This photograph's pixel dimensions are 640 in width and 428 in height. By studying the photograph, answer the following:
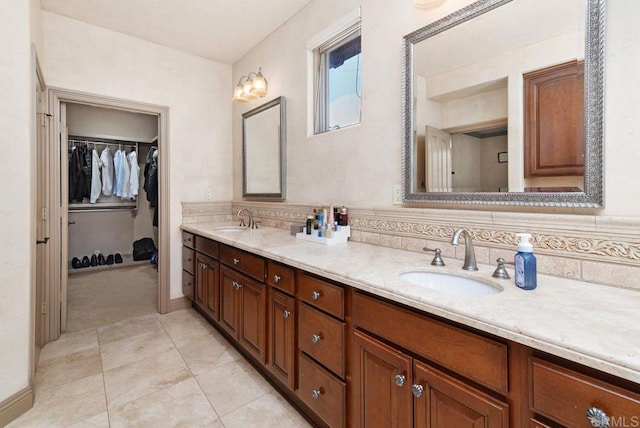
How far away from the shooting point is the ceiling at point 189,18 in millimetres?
2438

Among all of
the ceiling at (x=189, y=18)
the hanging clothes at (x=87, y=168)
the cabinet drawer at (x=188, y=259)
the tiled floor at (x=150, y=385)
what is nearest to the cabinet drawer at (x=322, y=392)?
the tiled floor at (x=150, y=385)

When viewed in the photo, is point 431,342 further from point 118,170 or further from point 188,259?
point 118,170

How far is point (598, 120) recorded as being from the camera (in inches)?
43.9

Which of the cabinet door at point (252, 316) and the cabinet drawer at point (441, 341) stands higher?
the cabinet drawer at point (441, 341)

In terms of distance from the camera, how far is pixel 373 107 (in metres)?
1.94

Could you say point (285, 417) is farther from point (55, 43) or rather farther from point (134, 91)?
point (55, 43)

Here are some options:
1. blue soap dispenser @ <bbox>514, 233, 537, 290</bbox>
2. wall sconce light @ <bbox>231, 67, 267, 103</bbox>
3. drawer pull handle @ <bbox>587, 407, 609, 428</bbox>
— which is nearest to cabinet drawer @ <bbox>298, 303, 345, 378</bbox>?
blue soap dispenser @ <bbox>514, 233, 537, 290</bbox>

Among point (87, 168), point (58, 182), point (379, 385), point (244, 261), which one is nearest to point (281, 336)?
point (244, 261)

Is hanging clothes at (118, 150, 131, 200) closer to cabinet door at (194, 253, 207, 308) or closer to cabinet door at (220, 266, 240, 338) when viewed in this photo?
cabinet door at (194, 253, 207, 308)

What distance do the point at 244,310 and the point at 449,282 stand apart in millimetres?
1335

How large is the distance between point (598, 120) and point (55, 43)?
3683 millimetres

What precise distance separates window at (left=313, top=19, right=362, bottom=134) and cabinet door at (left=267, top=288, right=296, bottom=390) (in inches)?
51.8

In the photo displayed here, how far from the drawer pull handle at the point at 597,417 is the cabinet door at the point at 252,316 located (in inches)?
57.9

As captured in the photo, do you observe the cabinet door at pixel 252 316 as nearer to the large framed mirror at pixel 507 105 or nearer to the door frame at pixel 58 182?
the large framed mirror at pixel 507 105
